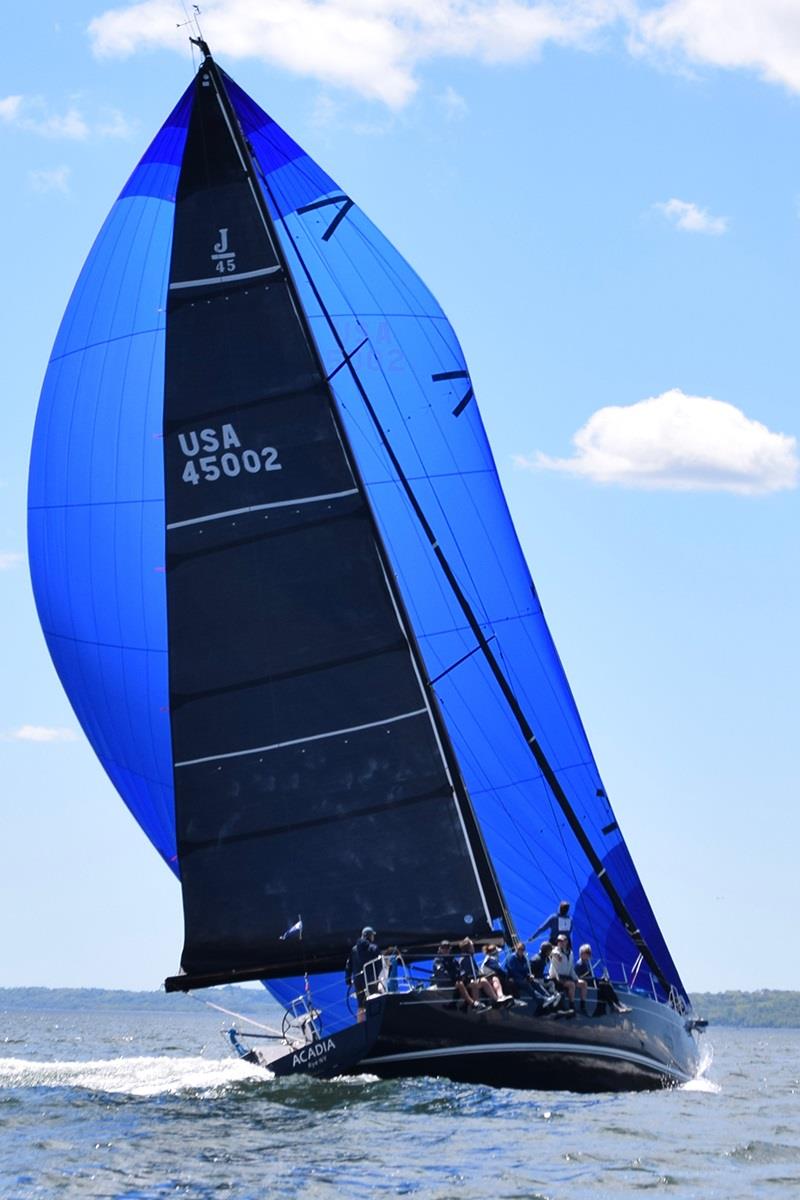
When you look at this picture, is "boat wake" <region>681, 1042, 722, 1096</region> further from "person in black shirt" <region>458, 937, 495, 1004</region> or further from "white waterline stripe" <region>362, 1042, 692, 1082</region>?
"person in black shirt" <region>458, 937, 495, 1004</region>

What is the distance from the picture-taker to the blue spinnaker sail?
1895cm

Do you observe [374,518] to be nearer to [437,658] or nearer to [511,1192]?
[437,658]

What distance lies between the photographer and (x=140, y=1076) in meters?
20.6

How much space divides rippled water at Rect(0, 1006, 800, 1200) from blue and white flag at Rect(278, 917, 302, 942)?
50.3 inches

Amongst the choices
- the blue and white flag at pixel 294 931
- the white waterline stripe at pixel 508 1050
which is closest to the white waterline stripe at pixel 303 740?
the blue and white flag at pixel 294 931

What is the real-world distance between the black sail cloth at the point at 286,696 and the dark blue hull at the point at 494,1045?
5.47 feet

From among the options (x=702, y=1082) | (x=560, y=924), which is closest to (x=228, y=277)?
(x=560, y=924)

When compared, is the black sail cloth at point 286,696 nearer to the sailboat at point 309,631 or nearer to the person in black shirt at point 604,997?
the sailboat at point 309,631

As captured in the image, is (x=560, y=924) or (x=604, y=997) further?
(x=560, y=924)

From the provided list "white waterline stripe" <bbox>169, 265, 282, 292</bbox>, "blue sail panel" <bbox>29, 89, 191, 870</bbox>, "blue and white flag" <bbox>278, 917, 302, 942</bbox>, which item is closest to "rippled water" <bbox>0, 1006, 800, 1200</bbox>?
"blue and white flag" <bbox>278, 917, 302, 942</bbox>

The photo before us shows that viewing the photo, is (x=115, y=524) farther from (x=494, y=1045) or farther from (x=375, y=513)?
(x=494, y=1045)

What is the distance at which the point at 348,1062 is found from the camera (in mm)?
15492

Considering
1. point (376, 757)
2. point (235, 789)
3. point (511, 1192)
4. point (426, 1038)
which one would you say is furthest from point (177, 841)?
point (511, 1192)

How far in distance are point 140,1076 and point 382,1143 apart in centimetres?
A: 805
